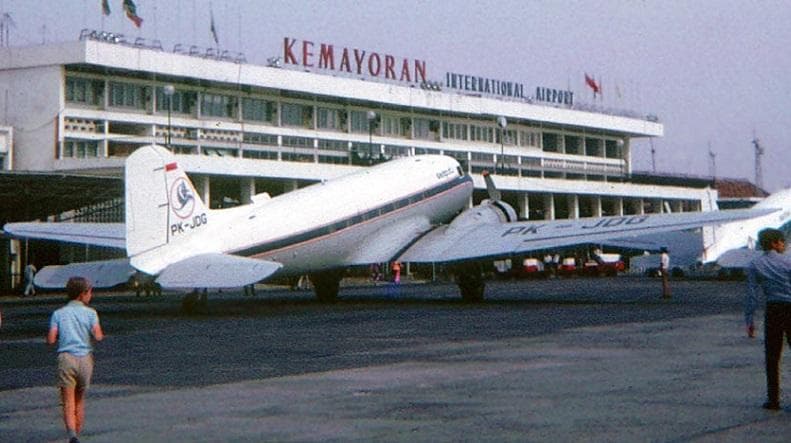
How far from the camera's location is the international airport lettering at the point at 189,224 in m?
32.8

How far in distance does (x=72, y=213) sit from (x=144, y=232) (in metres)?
41.7

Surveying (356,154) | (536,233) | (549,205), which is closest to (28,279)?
(536,233)

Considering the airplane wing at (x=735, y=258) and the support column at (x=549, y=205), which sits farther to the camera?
the support column at (x=549, y=205)

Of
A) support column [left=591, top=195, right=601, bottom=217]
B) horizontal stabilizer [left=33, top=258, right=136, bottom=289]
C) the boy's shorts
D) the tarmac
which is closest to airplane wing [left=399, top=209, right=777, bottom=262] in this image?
horizontal stabilizer [left=33, top=258, right=136, bottom=289]

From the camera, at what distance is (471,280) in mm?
39812

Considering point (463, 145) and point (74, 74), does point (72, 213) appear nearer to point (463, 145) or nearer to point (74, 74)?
point (74, 74)

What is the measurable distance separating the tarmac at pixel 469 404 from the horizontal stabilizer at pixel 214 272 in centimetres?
1072

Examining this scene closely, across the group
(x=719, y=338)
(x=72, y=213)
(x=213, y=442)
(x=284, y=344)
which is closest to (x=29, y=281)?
(x=72, y=213)

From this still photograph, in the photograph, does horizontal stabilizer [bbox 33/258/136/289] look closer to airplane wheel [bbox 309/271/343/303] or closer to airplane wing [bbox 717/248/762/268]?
airplane wheel [bbox 309/271/343/303]

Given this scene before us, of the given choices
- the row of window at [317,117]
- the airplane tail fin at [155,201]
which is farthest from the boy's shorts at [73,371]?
the row of window at [317,117]

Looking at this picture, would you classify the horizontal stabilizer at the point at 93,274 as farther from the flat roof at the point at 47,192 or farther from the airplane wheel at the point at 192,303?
the flat roof at the point at 47,192

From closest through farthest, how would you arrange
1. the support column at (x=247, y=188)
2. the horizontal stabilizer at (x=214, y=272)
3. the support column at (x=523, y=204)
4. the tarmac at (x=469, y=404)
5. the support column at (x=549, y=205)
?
the tarmac at (x=469, y=404) < the horizontal stabilizer at (x=214, y=272) < the support column at (x=247, y=188) < the support column at (x=523, y=204) < the support column at (x=549, y=205)

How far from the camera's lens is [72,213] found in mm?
71812

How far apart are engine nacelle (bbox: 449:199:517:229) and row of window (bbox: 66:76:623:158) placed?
1208 inches
